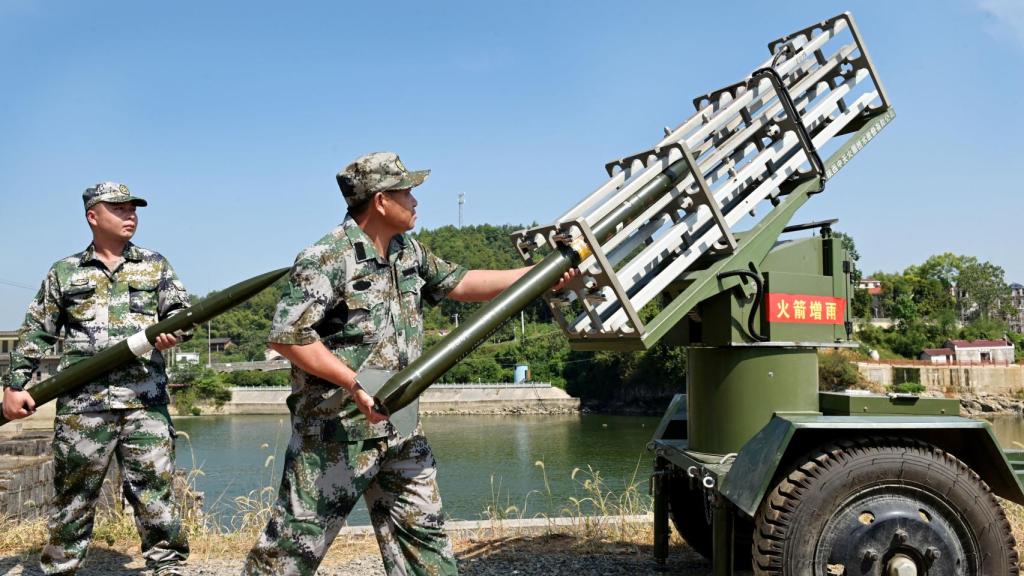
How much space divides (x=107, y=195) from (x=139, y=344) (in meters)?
0.88

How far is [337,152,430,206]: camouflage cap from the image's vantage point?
335 centimetres

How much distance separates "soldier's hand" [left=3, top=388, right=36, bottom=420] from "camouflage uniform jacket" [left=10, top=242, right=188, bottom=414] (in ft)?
0.24

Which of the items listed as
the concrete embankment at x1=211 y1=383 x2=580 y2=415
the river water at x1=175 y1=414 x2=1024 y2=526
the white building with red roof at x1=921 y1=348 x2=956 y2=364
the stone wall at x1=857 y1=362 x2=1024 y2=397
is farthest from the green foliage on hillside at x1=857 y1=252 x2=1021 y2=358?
the concrete embankment at x1=211 y1=383 x2=580 y2=415

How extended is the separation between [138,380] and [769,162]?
11.8 ft

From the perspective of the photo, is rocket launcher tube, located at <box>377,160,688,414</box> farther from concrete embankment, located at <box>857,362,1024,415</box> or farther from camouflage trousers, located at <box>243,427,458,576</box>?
concrete embankment, located at <box>857,362,1024,415</box>

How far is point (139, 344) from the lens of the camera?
14.4 feet

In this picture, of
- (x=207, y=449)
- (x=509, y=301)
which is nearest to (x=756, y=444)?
(x=509, y=301)

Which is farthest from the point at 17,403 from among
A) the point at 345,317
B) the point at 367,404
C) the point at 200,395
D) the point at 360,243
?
the point at 200,395

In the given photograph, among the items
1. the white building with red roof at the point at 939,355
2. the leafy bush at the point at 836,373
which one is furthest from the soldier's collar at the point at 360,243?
the white building with red roof at the point at 939,355

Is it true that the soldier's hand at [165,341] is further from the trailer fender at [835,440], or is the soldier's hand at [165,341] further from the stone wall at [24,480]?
the trailer fender at [835,440]

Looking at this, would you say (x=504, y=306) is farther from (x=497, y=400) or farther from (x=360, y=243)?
(x=497, y=400)

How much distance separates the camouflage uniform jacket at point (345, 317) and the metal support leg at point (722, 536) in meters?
1.63

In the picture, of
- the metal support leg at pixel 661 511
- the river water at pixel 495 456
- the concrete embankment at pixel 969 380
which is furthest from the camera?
Result: the concrete embankment at pixel 969 380

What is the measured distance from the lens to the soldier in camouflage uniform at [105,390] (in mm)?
4348
